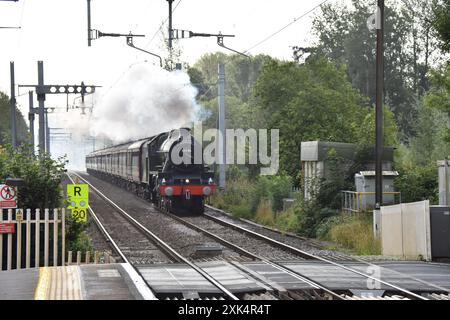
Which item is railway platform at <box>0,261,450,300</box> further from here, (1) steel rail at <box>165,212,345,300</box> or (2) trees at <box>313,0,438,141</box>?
(2) trees at <box>313,0,438,141</box>

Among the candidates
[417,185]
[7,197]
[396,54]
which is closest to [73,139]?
[396,54]

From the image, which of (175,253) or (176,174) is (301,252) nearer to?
(175,253)

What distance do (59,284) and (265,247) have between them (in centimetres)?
991

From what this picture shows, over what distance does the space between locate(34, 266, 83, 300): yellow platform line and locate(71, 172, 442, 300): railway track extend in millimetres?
3436

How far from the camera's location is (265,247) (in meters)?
20.5

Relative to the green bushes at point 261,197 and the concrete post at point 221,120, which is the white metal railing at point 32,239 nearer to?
the green bushes at point 261,197

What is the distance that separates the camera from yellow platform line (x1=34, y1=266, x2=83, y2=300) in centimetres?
1008

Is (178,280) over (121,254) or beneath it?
over

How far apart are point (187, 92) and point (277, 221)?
1332 cm

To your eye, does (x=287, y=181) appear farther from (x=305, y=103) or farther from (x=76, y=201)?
(x=76, y=201)

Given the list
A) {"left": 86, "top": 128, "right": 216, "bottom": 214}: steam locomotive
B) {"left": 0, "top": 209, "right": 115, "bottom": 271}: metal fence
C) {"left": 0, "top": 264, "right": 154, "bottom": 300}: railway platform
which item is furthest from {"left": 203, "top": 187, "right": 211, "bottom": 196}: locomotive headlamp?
{"left": 0, "top": 264, "right": 154, "bottom": 300}: railway platform

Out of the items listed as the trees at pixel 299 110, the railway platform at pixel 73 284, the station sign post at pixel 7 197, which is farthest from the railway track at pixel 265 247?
the trees at pixel 299 110

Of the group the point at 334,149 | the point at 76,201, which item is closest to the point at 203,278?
the point at 76,201

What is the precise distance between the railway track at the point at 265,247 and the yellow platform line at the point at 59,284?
3436 mm
